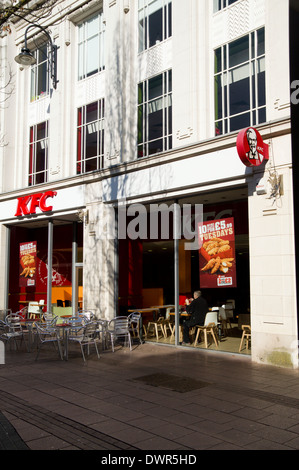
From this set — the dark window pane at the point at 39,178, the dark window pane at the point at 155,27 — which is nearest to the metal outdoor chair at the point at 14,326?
the dark window pane at the point at 39,178

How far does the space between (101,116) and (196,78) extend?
14.0 feet

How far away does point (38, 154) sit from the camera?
17.2 m

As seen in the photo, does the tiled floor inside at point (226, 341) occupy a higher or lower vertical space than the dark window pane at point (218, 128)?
lower

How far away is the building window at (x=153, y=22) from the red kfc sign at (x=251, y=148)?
5.35 m

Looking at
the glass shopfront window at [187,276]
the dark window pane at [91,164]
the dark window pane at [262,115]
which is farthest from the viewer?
the dark window pane at [91,164]

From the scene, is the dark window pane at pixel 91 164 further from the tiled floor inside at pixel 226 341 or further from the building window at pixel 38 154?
the tiled floor inside at pixel 226 341

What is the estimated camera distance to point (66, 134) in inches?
617

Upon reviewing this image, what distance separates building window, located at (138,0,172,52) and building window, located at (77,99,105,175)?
99.7 inches

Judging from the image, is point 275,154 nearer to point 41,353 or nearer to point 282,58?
point 282,58

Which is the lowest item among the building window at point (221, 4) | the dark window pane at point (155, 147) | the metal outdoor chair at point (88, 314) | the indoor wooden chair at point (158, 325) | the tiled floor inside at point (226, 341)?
the tiled floor inside at point (226, 341)

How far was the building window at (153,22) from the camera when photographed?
495 inches

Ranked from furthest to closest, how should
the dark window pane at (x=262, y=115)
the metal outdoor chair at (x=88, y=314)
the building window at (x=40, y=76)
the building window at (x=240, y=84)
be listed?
1. the building window at (x=40, y=76)
2. the metal outdoor chair at (x=88, y=314)
3. the building window at (x=240, y=84)
4. the dark window pane at (x=262, y=115)

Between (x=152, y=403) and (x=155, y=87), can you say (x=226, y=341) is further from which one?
(x=155, y=87)
